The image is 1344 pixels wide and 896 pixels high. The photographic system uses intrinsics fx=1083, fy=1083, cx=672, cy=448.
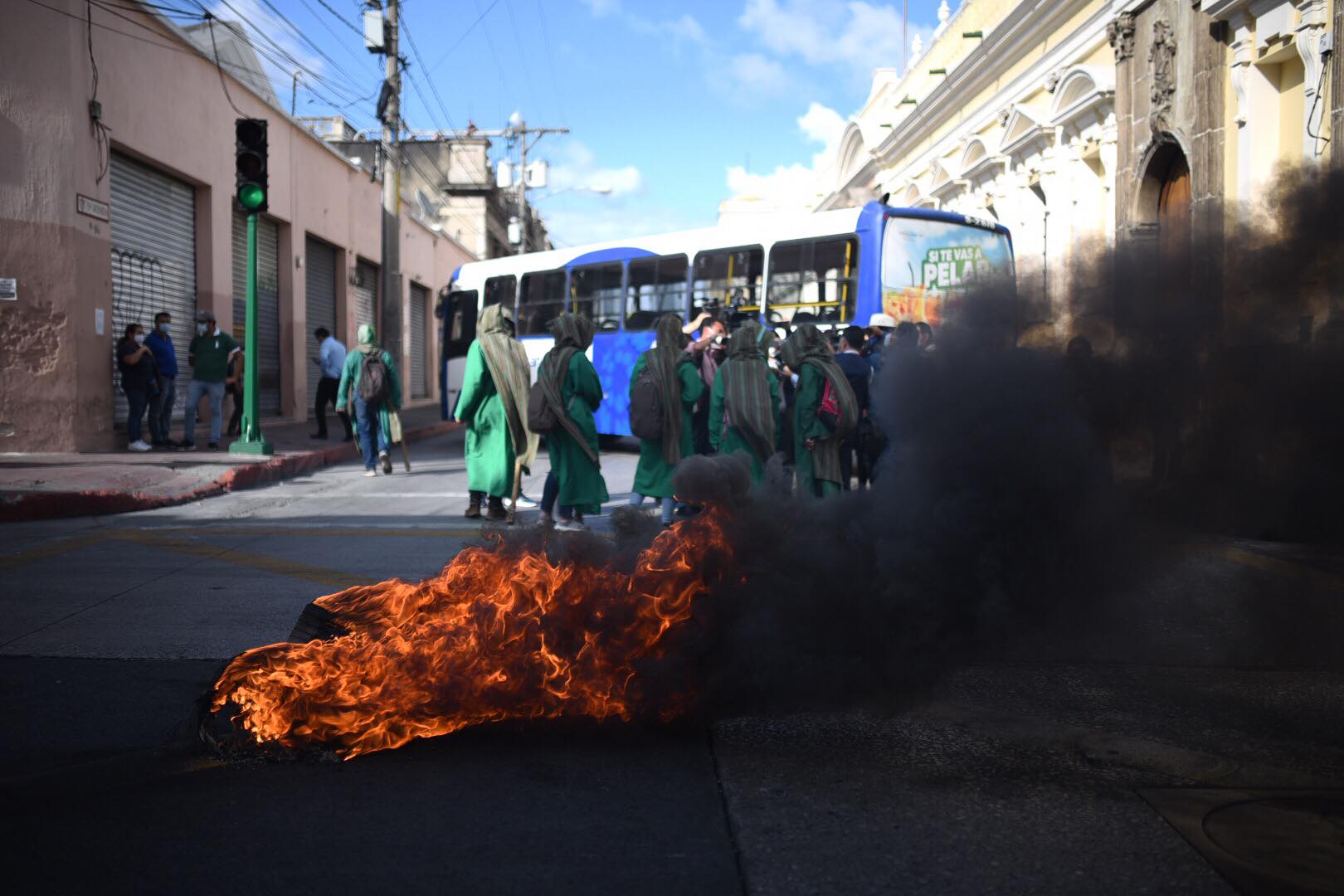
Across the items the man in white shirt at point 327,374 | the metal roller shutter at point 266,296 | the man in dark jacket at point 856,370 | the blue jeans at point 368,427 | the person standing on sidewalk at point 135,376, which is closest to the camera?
the man in dark jacket at point 856,370

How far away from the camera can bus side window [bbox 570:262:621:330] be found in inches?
639

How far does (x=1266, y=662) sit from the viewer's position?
454cm

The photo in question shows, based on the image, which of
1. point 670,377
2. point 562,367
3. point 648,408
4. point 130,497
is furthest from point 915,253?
point 130,497

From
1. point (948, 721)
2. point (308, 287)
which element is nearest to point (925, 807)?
point (948, 721)

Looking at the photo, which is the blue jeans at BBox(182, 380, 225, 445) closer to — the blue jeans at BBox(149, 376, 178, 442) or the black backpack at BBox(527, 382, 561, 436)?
the blue jeans at BBox(149, 376, 178, 442)

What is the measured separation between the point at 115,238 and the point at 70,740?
1237cm

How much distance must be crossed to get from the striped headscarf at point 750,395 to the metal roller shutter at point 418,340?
24783 millimetres

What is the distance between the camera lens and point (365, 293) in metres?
26.2

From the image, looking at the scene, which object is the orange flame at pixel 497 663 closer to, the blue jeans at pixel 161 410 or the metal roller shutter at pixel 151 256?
the blue jeans at pixel 161 410

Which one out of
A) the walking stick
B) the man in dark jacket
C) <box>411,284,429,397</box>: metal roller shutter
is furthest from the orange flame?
<box>411,284,429,397</box>: metal roller shutter

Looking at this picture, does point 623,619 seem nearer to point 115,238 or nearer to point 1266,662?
point 1266,662

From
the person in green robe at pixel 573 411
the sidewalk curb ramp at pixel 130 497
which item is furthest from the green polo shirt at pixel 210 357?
the person in green robe at pixel 573 411

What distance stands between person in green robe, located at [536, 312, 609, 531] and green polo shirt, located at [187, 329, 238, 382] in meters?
7.93

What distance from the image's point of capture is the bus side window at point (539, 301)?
17.3 m
